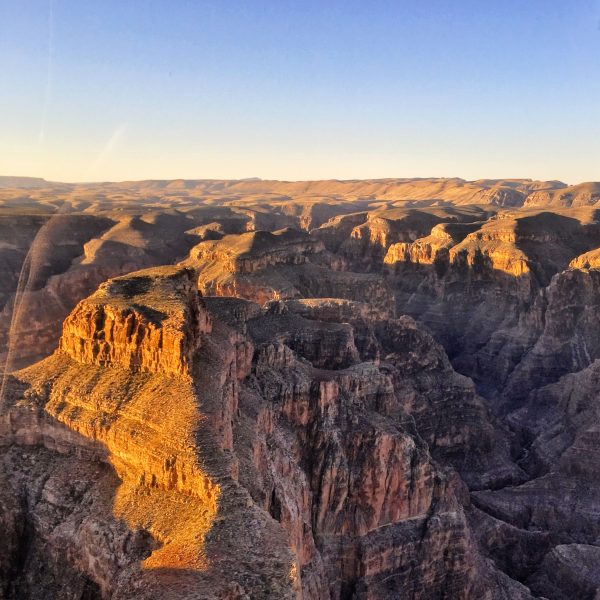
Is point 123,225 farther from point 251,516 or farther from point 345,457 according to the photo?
point 251,516

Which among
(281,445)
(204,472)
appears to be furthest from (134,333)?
(281,445)

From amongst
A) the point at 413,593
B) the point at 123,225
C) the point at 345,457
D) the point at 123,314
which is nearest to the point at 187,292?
the point at 123,314

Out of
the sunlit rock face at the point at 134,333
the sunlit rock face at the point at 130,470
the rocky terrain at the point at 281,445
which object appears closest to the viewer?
the sunlit rock face at the point at 130,470

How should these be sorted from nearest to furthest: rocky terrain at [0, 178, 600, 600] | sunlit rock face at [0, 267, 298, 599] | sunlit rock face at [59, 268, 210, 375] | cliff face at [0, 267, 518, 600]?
sunlit rock face at [0, 267, 298, 599] < cliff face at [0, 267, 518, 600] < rocky terrain at [0, 178, 600, 600] < sunlit rock face at [59, 268, 210, 375]

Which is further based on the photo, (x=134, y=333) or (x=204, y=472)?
(x=134, y=333)

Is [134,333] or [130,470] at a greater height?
[134,333]

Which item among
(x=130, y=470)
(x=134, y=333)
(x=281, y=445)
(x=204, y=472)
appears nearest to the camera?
(x=204, y=472)

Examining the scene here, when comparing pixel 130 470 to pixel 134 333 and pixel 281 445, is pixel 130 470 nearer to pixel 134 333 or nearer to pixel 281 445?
pixel 134 333

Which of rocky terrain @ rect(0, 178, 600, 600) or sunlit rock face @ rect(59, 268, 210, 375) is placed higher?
sunlit rock face @ rect(59, 268, 210, 375)
